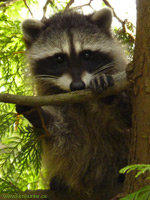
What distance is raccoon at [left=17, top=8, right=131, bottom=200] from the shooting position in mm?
3152

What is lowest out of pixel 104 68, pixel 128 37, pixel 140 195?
pixel 140 195

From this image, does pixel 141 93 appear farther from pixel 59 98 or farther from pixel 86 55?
pixel 86 55

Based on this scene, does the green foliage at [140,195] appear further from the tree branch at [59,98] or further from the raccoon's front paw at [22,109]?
the raccoon's front paw at [22,109]

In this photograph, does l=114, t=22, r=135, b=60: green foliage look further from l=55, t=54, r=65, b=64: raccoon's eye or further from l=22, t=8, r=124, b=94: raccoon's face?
l=55, t=54, r=65, b=64: raccoon's eye

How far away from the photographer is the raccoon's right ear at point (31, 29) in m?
3.54

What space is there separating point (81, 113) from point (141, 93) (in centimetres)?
131

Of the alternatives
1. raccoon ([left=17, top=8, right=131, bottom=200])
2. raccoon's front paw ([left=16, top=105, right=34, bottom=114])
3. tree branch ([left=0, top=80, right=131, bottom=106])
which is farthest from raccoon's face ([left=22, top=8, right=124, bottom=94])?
tree branch ([left=0, top=80, right=131, bottom=106])

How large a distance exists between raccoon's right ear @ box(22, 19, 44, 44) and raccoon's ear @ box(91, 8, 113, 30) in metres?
0.55

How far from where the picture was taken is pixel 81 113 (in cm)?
335

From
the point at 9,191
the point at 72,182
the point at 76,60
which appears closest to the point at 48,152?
the point at 72,182

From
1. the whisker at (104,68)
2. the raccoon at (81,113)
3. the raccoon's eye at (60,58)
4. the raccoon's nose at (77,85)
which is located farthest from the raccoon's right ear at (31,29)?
the raccoon's nose at (77,85)

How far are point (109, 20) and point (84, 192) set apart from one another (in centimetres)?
173

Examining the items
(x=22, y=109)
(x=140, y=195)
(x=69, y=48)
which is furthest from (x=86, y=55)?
(x=140, y=195)

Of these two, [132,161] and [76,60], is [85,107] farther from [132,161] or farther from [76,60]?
[132,161]
